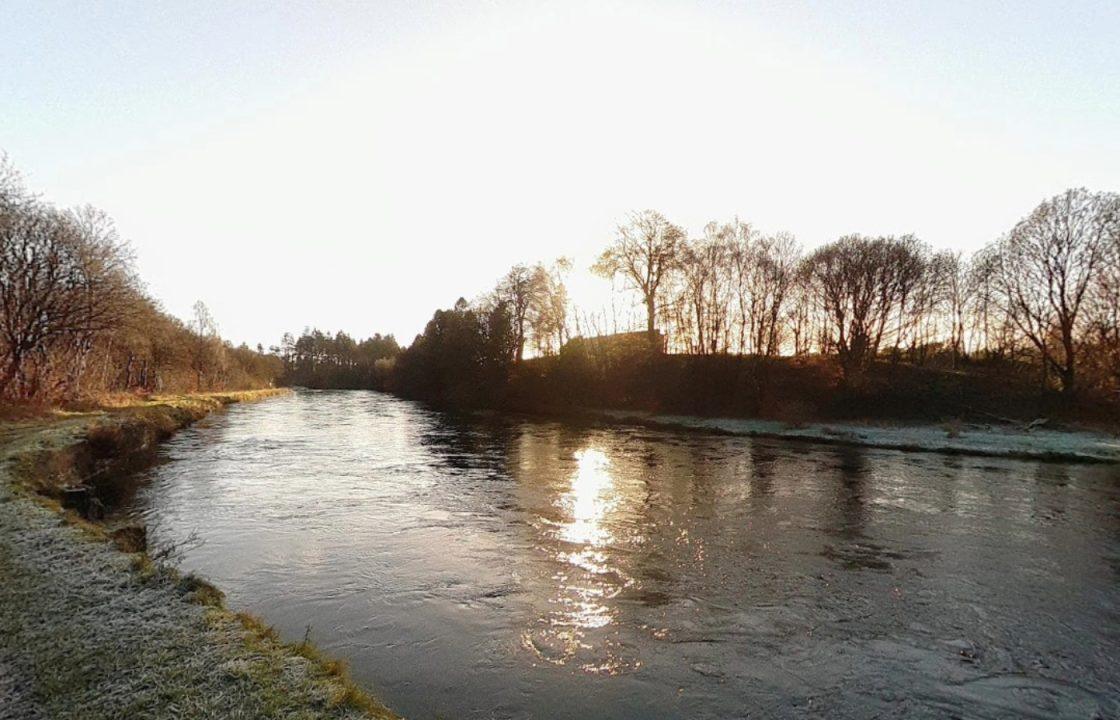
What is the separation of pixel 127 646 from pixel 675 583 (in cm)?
879

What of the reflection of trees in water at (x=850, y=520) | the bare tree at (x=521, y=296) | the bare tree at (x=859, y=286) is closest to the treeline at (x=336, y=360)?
the bare tree at (x=521, y=296)

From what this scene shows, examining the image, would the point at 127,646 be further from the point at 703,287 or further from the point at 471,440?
the point at 703,287

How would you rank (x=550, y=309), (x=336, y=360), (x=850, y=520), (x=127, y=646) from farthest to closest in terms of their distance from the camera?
1. (x=336, y=360)
2. (x=550, y=309)
3. (x=850, y=520)
4. (x=127, y=646)

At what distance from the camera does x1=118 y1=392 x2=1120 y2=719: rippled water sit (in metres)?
7.41

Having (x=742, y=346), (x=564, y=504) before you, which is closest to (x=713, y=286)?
(x=742, y=346)

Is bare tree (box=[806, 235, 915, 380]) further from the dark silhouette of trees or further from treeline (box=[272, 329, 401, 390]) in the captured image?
treeline (box=[272, 329, 401, 390])

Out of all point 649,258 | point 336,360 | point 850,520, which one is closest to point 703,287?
point 649,258

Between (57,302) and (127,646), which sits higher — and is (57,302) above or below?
above

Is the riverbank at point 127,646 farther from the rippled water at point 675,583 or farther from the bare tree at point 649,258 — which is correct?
the bare tree at point 649,258

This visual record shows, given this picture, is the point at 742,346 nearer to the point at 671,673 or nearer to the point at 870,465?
the point at 870,465

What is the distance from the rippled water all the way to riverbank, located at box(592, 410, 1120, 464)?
7372 mm

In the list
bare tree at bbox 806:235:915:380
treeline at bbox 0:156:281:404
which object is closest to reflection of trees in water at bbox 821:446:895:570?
bare tree at bbox 806:235:915:380

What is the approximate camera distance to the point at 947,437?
114 ft

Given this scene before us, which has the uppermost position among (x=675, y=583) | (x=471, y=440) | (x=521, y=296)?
(x=521, y=296)
